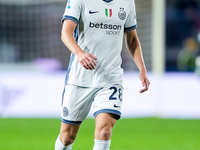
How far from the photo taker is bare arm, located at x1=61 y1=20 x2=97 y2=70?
390cm

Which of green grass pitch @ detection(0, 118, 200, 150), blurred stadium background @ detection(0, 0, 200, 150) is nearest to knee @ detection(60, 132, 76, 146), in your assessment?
green grass pitch @ detection(0, 118, 200, 150)

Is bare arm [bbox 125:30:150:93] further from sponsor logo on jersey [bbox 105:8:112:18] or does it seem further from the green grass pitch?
the green grass pitch

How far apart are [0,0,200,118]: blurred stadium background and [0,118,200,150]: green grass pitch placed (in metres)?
0.62

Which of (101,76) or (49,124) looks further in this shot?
(49,124)

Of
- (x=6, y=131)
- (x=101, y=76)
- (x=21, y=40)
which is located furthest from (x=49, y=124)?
(x=101, y=76)

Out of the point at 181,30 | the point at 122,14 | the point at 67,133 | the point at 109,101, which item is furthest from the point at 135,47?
the point at 181,30

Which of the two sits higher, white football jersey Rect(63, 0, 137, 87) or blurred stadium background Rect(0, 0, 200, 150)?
white football jersey Rect(63, 0, 137, 87)

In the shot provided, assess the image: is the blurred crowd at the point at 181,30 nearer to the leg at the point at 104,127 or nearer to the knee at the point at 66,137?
the knee at the point at 66,137

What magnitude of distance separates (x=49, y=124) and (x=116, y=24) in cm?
675

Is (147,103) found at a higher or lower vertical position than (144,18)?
lower

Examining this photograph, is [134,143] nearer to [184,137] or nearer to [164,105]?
[184,137]

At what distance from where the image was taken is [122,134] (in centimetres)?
941

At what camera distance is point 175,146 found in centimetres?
759

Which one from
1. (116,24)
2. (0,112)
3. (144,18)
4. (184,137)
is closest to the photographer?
(116,24)
